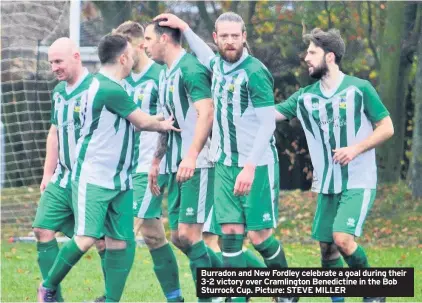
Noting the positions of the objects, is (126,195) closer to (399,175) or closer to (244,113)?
(244,113)

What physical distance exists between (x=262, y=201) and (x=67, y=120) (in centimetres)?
166

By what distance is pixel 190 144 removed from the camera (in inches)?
380

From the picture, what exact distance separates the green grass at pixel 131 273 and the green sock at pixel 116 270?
1.44 metres

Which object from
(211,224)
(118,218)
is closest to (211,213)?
(211,224)

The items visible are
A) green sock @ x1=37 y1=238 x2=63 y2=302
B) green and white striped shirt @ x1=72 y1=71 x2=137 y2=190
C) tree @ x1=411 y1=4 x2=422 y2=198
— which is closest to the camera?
green and white striped shirt @ x1=72 y1=71 x2=137 y2=190

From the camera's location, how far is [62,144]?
9477 mm

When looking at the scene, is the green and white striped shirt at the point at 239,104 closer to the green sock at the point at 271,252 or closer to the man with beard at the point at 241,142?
the man with beard at the point at 241,142

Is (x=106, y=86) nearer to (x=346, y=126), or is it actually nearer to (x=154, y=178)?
(x=154, y=178)

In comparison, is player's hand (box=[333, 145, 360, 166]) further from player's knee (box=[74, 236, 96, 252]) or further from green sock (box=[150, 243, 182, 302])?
player's knee (box=[74, 236, 96, 252])

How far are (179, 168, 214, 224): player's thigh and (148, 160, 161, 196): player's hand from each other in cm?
28

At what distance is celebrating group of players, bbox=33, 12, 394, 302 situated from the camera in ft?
30.0

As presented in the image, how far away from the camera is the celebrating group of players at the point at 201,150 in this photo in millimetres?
9133

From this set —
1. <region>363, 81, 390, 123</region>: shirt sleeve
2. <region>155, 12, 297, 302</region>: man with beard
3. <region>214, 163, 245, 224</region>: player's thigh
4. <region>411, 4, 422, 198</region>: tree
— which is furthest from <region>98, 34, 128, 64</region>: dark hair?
<region>411, 4, 422, 198</region>: tree

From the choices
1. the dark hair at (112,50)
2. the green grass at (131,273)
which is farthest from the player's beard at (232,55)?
the green grass at (131,273)
